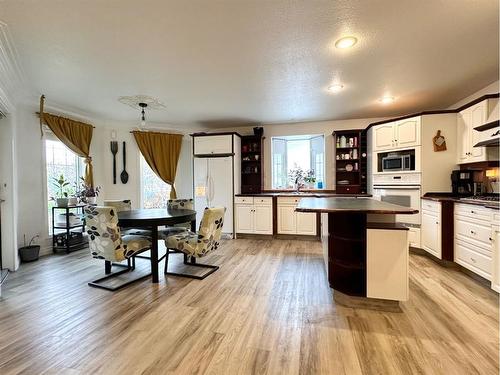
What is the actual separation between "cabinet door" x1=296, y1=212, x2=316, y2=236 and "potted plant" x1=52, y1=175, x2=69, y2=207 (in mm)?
4077

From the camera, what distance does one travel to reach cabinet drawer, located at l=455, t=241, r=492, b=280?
2.60 m

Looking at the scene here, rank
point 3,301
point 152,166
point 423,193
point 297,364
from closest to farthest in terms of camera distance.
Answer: point 297,364, point 3,301, point 423,193, point 152,166

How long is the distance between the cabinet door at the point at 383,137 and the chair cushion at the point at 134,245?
396 centimetres

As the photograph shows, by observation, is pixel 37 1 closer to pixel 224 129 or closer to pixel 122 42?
pixel 122 42

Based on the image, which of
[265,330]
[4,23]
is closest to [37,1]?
[4,23]

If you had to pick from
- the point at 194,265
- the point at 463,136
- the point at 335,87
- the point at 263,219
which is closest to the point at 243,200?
the point at 263,219

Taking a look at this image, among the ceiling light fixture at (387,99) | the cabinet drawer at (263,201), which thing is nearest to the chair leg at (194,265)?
the cabinet drawer at (263,201)

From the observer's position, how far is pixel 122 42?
224cm

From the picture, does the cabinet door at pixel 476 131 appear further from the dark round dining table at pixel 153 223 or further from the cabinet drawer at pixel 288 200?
the dark round dining table at pixel 153 223

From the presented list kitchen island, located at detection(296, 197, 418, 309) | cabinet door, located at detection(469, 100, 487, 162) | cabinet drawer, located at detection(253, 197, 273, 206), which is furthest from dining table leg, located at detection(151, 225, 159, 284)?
cabinet door, located at detection(469, 100, 487, 162)

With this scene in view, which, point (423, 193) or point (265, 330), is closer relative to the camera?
point (265, 330)

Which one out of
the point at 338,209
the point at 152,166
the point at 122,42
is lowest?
the point at 338,209

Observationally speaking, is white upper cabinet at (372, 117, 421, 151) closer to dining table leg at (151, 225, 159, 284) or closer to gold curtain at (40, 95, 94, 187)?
dining table leg at (151, 225, 159, 284)

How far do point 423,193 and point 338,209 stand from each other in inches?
95.5
